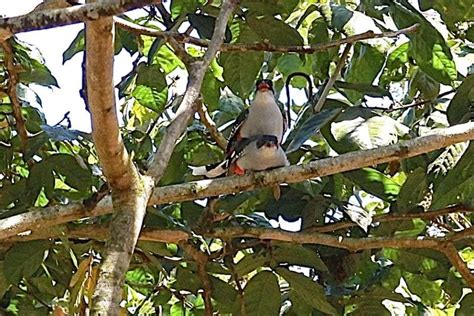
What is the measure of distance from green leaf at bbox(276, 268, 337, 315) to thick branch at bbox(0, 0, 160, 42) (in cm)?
68

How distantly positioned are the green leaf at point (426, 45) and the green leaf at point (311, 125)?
0.54ft

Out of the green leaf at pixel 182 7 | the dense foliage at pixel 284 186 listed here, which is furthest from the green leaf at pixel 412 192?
the green leaf at pixel 182 7

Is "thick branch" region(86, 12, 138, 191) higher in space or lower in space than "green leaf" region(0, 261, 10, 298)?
higher

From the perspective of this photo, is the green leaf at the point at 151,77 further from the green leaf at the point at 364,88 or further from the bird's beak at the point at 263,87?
the green leaf at the point at 364,88

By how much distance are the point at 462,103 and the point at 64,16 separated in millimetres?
732

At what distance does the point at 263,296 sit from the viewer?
125 centimetres

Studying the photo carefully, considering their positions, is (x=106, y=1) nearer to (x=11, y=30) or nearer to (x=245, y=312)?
(x=11, y=30)

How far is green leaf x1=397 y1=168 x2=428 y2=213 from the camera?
119 cm

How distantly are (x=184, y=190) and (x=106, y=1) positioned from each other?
38 cm

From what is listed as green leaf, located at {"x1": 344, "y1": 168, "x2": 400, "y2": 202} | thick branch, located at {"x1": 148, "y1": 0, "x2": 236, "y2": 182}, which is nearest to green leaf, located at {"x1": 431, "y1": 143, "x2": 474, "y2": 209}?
green leaf, located at {"x1": 344, "y1": 168, "x2": 400, "y2": 202}

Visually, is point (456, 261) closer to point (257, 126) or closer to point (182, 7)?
point (257, 126)

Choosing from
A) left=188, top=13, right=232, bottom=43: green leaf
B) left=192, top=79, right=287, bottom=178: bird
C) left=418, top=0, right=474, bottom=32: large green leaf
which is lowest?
left=192, top=79, right=287, bottom=178: bird

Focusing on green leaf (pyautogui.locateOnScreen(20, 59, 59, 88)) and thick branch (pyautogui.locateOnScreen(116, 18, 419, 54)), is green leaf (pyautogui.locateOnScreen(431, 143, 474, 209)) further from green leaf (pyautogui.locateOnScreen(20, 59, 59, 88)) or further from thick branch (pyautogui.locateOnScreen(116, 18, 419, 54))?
green leaf (pyautogui.locateOnScreen(20, 59, 59, 88))

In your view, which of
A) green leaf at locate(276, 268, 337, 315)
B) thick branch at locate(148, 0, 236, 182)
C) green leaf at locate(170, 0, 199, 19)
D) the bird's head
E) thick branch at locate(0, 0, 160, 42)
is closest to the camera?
thick branch at locate(0, 0, 160, 42)
